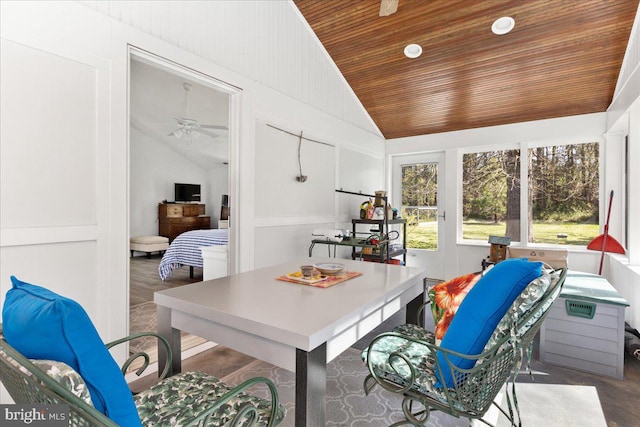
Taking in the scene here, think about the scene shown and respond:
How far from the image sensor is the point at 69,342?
0.65m

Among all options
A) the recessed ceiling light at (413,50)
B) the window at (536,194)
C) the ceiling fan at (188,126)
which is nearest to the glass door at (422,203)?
the window at (536,194)

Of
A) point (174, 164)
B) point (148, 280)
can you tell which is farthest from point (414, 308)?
point (174, 164)

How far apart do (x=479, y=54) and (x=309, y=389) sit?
3.69 metres

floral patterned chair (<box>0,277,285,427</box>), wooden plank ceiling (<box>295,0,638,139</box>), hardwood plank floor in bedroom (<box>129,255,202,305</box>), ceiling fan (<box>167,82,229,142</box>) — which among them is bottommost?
hardwood plank floor in bedroom (<box>129,255,202,305</box>)

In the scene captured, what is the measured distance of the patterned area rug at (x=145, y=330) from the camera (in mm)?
2526

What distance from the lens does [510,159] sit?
4.52m

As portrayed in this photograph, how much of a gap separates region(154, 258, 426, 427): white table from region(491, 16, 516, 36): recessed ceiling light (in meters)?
2.73

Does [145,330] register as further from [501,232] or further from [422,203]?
[501,232]

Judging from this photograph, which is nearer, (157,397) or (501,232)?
(157,397)

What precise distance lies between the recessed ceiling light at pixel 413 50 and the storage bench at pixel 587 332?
267cm

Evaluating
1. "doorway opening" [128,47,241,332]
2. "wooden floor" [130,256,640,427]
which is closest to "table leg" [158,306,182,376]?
"wooden floor" [130,256,640,427]

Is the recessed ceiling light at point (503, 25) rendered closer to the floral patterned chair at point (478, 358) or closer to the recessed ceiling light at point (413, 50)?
the recessed ceiling light at point (413, 50)
